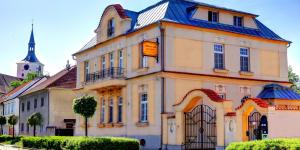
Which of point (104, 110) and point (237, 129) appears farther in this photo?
point (104, 110)

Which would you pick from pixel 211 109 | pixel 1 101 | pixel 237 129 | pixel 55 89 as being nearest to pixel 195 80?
pixel 211 109

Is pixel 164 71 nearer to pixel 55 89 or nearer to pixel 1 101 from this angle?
pixel 55 89

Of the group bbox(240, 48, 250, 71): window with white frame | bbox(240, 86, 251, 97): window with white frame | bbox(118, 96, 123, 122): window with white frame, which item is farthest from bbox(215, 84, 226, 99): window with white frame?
bbox(118, 96, 123, 122): window with white frame

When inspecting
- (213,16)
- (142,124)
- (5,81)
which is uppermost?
(5,81)

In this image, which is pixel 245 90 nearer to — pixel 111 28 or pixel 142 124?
pixel 142 124

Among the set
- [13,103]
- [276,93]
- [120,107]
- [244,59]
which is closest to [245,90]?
[276,93]

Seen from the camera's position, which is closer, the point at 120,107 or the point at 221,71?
the point at 221,71

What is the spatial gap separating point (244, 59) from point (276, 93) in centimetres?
332

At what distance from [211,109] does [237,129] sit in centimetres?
211

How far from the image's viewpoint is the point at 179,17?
30.5 metres

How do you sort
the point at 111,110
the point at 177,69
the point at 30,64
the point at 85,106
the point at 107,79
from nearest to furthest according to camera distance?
the point at 85,106, the point at 177,69, the point at 107,79, the point at 111,110, the point at 30,64

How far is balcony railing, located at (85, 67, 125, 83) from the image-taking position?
107 feet

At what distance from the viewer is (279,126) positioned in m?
22.4

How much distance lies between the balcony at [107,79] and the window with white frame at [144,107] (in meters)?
2.23
